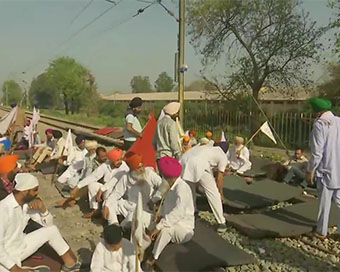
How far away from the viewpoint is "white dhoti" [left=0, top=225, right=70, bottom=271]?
3.89 m

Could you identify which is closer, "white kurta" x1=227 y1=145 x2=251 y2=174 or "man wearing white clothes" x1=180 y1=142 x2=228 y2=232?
"man wearing white clothes" x1=180 y1=142 x2=228 y2=232

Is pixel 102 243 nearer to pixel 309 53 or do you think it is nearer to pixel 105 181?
pixel 105 181

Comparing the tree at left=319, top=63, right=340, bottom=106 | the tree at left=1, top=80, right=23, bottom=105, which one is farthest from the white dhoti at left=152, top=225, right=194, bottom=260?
the tree at left=1, top=80, right=23, bottom=105

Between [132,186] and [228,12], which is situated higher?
[228,12]

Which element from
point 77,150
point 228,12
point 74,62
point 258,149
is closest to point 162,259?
point 77,150

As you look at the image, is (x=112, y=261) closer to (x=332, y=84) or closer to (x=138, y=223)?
(x=138, y=223)

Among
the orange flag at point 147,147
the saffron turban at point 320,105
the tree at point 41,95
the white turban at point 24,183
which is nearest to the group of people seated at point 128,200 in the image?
the white turban at point 24,183

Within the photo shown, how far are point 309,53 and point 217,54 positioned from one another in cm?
460

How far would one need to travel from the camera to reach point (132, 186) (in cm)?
504

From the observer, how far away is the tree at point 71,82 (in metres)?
57.0

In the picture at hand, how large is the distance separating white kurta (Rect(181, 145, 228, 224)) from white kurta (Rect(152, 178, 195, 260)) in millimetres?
855

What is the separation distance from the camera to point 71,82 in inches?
2245

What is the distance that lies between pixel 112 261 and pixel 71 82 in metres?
55.7

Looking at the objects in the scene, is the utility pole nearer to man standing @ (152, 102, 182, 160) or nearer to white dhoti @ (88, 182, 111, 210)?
man standing @ (152, 102, 182, 160)
